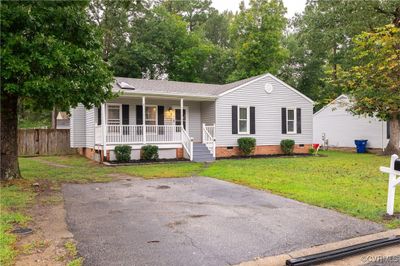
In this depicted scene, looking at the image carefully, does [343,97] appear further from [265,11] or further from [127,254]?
[127,254]

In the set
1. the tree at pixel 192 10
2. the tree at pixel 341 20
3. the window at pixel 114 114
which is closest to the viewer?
the window at pixel 114 114

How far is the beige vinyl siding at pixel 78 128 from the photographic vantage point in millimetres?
19766

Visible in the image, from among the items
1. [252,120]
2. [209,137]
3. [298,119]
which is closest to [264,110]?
[252,120]

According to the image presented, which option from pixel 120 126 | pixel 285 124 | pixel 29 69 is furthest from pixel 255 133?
pixel 29 69

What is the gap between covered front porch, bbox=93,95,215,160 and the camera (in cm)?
1549

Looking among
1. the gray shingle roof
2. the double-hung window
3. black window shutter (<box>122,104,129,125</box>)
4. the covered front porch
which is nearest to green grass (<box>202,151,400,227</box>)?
the covered front porch

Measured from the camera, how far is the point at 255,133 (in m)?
18.8

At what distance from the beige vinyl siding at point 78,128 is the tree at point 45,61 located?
10360 millimetres

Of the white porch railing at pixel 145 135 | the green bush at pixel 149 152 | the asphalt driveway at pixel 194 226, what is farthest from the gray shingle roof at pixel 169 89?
the asphalt driveway at pixel 194 226

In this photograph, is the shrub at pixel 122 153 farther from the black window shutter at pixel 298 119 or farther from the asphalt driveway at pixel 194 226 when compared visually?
the black window shutter at pixel 298 119

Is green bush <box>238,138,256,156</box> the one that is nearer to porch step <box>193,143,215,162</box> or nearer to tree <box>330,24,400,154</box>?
porch step <box>193,143,215,162</box>

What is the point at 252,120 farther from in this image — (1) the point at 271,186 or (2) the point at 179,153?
(1) the point at 271,186

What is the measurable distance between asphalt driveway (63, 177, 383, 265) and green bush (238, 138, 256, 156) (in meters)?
9.74

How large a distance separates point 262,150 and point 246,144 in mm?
1611
